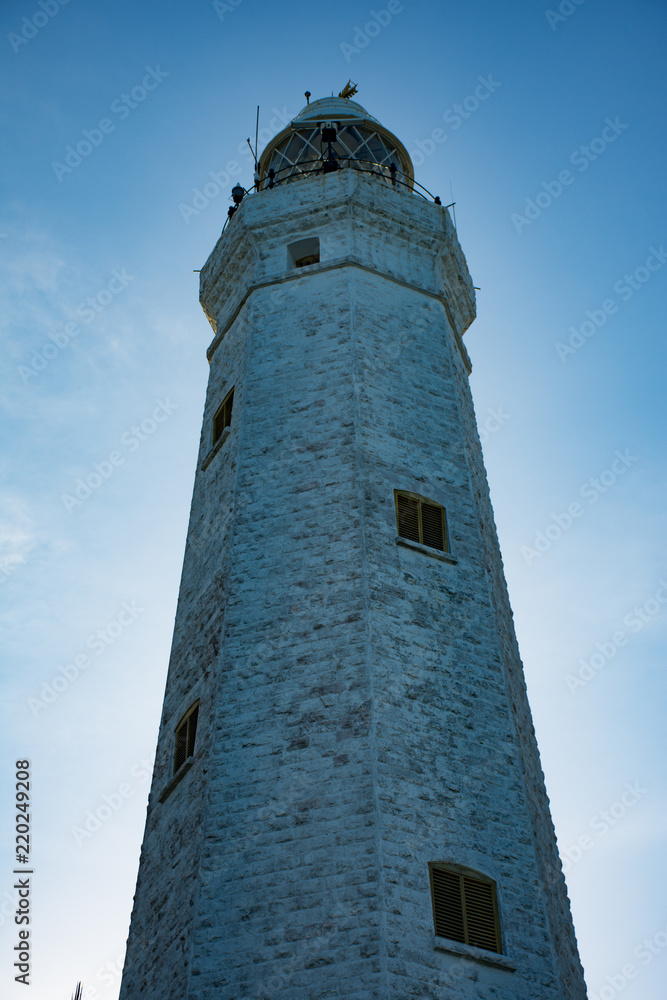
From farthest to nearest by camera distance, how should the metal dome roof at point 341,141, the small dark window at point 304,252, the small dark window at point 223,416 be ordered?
the metal dome roof at point 341,141, the small dark window at point 304,252, the small dark window at point 223,416

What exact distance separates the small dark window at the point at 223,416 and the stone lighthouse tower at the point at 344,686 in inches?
3.2

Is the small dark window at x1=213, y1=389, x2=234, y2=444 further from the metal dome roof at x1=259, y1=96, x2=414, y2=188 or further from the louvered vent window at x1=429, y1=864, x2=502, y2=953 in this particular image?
the louvered vent window at x1=429, y1=864, x2=502, y2=953

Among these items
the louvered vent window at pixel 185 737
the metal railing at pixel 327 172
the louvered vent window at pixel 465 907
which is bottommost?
the louvered vent window at pixel 465 907

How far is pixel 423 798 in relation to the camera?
47.1 ft

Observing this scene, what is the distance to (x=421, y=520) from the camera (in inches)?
723

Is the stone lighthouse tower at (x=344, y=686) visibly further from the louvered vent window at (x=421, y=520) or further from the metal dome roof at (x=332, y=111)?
the metal dome roof at (x=332, y=111)

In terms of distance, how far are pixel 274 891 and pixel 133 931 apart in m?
3.45

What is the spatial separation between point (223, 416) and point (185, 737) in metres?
7.17

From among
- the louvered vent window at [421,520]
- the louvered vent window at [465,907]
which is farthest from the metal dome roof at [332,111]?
the louvered vent window at [465,907]

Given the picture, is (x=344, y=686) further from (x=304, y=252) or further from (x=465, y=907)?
(x=304, y=252)

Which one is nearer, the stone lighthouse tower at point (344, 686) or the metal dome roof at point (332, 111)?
the stone lighthouse tower at point (344, 686)

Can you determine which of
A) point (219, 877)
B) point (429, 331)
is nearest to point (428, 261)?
point (429, 331)

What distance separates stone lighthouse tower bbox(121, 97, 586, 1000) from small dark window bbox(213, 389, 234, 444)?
0.08m

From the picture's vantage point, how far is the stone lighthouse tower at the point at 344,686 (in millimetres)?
13242
